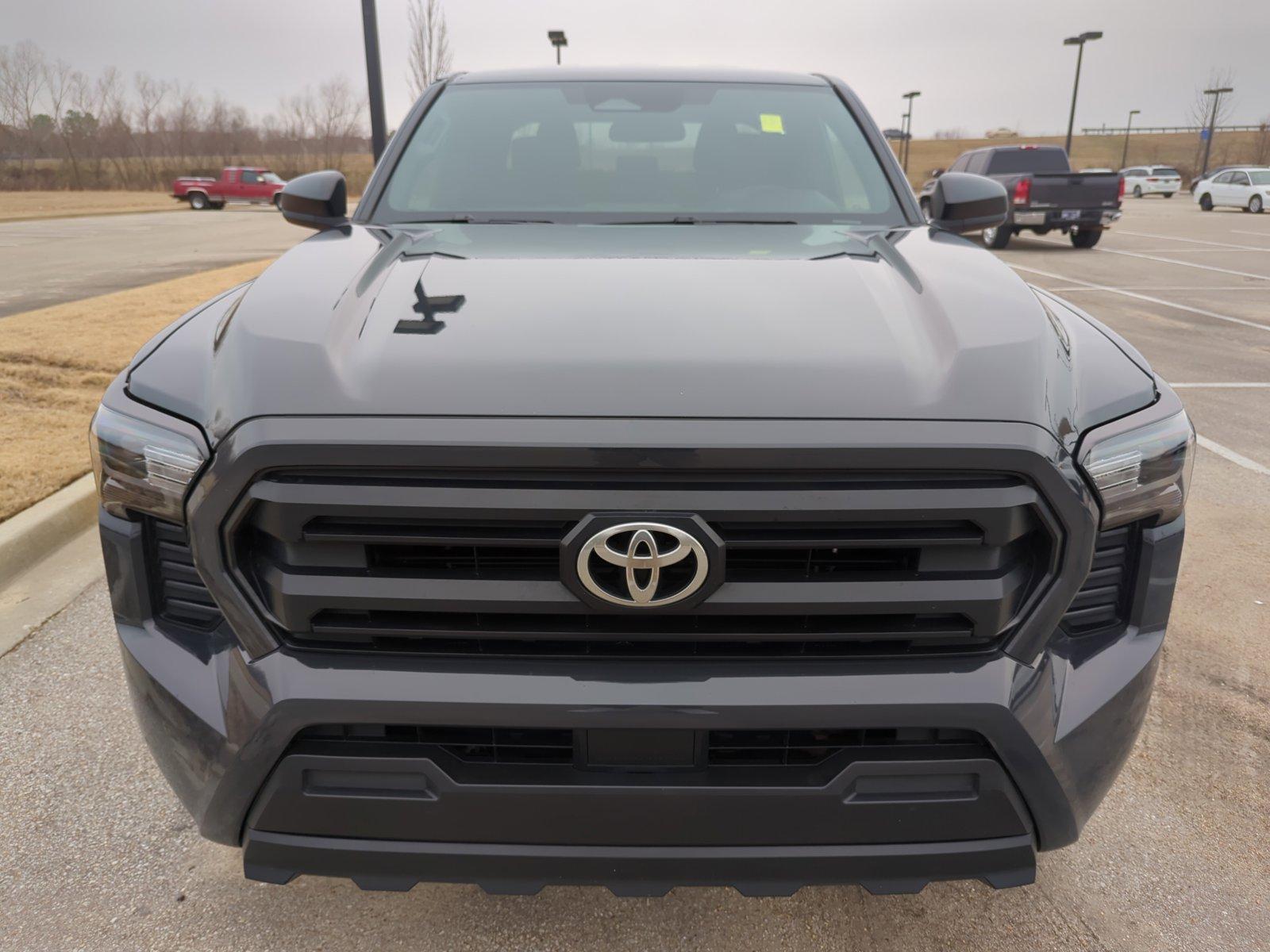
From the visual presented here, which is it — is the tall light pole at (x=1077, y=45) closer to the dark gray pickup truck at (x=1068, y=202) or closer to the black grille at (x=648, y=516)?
the dark gray pickup truck at (x=1068, y=202)

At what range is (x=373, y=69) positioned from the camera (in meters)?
11.1

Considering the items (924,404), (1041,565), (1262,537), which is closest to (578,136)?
(924,404)

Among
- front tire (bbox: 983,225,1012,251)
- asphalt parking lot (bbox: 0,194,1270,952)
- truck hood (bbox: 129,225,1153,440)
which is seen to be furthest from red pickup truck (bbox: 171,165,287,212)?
truck hood (bbox: 129,225,1153,440)

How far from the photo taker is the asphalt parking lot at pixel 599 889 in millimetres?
2051

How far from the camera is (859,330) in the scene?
1801mm

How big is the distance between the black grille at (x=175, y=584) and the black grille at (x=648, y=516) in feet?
0.49

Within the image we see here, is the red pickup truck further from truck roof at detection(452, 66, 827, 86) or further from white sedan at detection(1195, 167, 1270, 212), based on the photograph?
truck roof at detection(452, 66, 827, 86)

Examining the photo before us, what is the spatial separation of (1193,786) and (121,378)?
274 centimetres

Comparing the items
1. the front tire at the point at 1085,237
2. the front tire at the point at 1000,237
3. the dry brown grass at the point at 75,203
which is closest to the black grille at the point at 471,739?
the front tire at the point at 1000,237

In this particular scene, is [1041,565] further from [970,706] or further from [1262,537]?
[1262,537]

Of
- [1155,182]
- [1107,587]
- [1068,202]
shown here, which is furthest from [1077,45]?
[1107,587]

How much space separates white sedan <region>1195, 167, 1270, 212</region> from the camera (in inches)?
1287

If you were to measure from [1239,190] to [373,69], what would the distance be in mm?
32803

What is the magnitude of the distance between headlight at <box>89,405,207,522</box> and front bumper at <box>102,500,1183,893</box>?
9.7 inches
